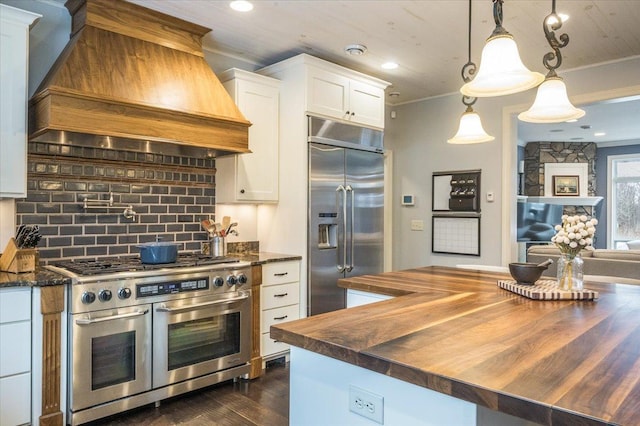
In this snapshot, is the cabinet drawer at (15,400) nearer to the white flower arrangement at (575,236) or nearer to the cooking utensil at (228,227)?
the cooking utensil at (228,227)

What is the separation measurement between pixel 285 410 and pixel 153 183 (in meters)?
1.93

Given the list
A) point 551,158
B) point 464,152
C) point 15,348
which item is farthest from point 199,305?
point 551,158

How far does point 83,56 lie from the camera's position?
2.75 meters

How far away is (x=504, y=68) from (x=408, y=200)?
12.7 ft

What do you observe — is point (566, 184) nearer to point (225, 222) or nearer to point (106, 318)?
point (225, 222)

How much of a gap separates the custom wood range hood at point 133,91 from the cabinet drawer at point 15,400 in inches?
53.9

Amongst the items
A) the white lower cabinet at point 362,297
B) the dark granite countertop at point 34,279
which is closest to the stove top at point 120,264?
the dark granite countertop at point 34,279

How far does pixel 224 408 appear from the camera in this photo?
2.85 m

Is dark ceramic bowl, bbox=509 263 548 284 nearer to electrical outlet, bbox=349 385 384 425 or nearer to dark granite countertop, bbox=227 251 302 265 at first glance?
electrical outlet, bbox=349 385 384 425

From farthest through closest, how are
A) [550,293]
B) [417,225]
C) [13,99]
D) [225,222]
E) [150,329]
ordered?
1. [417,225]
2. [225,222]
3. [150,329]
4. [13,99]
5. [550,293]

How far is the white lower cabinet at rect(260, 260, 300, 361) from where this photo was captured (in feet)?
11.5

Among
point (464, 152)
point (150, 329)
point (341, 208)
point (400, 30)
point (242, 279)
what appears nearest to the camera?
point (150, 329)

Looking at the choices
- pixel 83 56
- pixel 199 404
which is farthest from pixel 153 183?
pixel 199 404

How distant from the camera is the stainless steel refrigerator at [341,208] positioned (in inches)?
151
